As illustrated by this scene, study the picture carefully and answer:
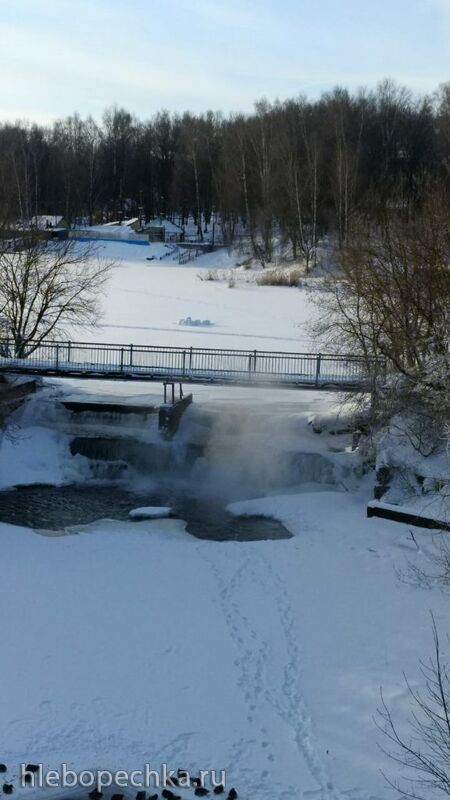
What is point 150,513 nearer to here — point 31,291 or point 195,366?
point 195,366

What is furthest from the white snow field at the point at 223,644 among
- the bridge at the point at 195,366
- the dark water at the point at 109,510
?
the bridge at the point at 195,366

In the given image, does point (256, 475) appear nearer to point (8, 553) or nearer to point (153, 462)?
point (153, 462)

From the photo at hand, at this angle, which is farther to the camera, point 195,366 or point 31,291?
point 31,291

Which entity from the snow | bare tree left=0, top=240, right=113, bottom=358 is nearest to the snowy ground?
bare tree left=0, top=240, right=113, bottom=358

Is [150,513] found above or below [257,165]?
below

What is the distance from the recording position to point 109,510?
67.5 ft

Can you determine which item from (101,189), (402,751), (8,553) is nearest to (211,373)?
(8,553)

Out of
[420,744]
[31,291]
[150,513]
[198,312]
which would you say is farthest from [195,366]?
[420,744]

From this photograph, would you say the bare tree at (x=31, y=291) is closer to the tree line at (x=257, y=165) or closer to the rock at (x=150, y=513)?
the tree line at (x=257, y=165)

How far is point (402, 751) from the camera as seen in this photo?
1086cm

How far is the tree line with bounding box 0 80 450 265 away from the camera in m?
57.3

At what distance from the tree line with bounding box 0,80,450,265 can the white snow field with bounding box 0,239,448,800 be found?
57.1 feet

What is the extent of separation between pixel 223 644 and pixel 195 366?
636 inches

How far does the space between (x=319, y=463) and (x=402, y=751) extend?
40.0 ft
